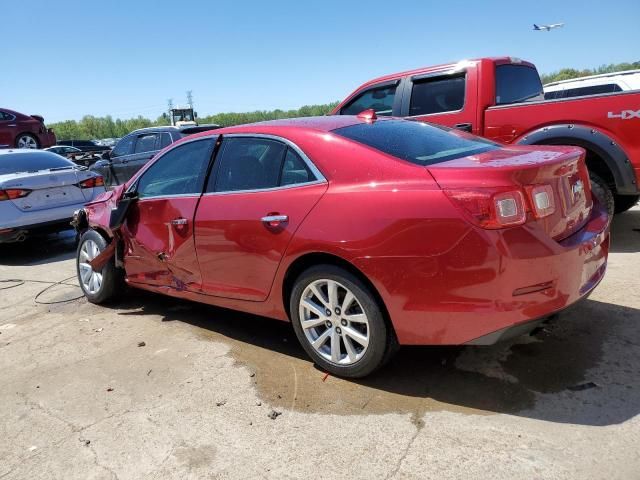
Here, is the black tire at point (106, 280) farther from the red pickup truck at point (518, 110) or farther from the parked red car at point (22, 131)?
the parked red car at point (22, 131)

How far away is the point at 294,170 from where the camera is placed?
11.1 feet

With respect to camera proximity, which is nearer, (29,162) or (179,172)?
(179,172)

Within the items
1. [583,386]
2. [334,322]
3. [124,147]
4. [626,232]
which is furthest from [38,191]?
[626,232]

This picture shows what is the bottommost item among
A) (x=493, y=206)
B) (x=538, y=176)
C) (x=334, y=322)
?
(x=334, y=322)

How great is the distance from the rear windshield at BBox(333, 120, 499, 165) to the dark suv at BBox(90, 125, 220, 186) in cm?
697

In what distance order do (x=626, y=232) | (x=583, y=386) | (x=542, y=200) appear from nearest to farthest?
(x=542, y=200) < (x=583, y=386) < (x=626, y=232)

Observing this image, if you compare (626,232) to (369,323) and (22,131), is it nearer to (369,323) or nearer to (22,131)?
(369,323)

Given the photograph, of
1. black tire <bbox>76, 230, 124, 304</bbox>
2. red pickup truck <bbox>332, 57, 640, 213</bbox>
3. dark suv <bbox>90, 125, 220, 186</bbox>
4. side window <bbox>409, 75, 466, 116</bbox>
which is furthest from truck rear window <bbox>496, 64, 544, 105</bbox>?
dark suv <bbox>90, 125, 220, 186</bbox>

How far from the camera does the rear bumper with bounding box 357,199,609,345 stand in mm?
2615

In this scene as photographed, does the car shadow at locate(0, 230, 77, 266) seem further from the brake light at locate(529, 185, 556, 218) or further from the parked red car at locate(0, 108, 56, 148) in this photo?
the parked red car at locate(0, 108, 56, 148)

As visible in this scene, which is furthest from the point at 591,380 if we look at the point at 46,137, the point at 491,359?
the point at 46,137

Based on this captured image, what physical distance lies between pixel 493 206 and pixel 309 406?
59.5 inches

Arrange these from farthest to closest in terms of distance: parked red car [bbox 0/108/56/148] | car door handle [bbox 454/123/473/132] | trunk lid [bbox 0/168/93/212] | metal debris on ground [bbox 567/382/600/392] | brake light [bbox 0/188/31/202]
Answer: parked red car [bbox 0/108/56/148], trunk lid [bbox 0/168/93/212], brake light [bbox 0/188/31/202], car door handle [bbox 454/123/473/132], metal debris on ground [bbox 567/382/600/392]

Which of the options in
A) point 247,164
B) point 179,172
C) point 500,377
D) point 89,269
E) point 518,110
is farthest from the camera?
point 518,110
